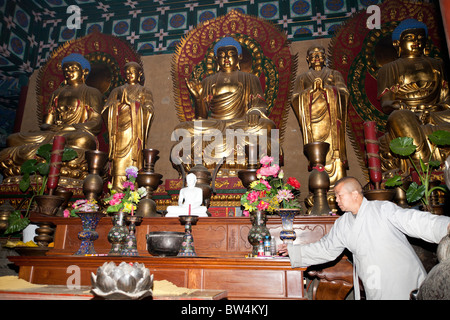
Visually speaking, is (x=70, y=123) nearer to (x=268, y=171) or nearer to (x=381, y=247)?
(x=268, y=171)

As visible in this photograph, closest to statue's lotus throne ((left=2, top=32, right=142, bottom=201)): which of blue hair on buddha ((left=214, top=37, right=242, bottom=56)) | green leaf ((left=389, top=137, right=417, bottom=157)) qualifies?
blue hair on buddha ((left=214, top=37, right=242, bottom=56))

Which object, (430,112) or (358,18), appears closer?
(430,112)

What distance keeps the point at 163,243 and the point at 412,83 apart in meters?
4.19

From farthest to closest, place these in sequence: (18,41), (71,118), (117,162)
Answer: (18,41) → (71,118) → (117,162)

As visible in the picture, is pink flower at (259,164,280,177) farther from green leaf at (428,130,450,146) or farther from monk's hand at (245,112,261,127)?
monk's hand at (245,112,261,127)

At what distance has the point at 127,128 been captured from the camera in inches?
191

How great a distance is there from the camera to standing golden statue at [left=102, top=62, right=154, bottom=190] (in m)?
4.71

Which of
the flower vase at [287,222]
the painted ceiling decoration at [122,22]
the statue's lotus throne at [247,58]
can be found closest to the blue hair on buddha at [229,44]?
the statue's lotus throne at [247,58]

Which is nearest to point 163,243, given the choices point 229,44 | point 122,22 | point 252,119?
point 252,119

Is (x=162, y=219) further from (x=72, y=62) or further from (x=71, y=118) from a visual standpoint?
(x=72, y=62)

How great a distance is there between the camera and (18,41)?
632 centimetres

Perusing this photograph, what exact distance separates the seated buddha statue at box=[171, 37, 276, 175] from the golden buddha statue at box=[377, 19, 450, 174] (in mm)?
1624
